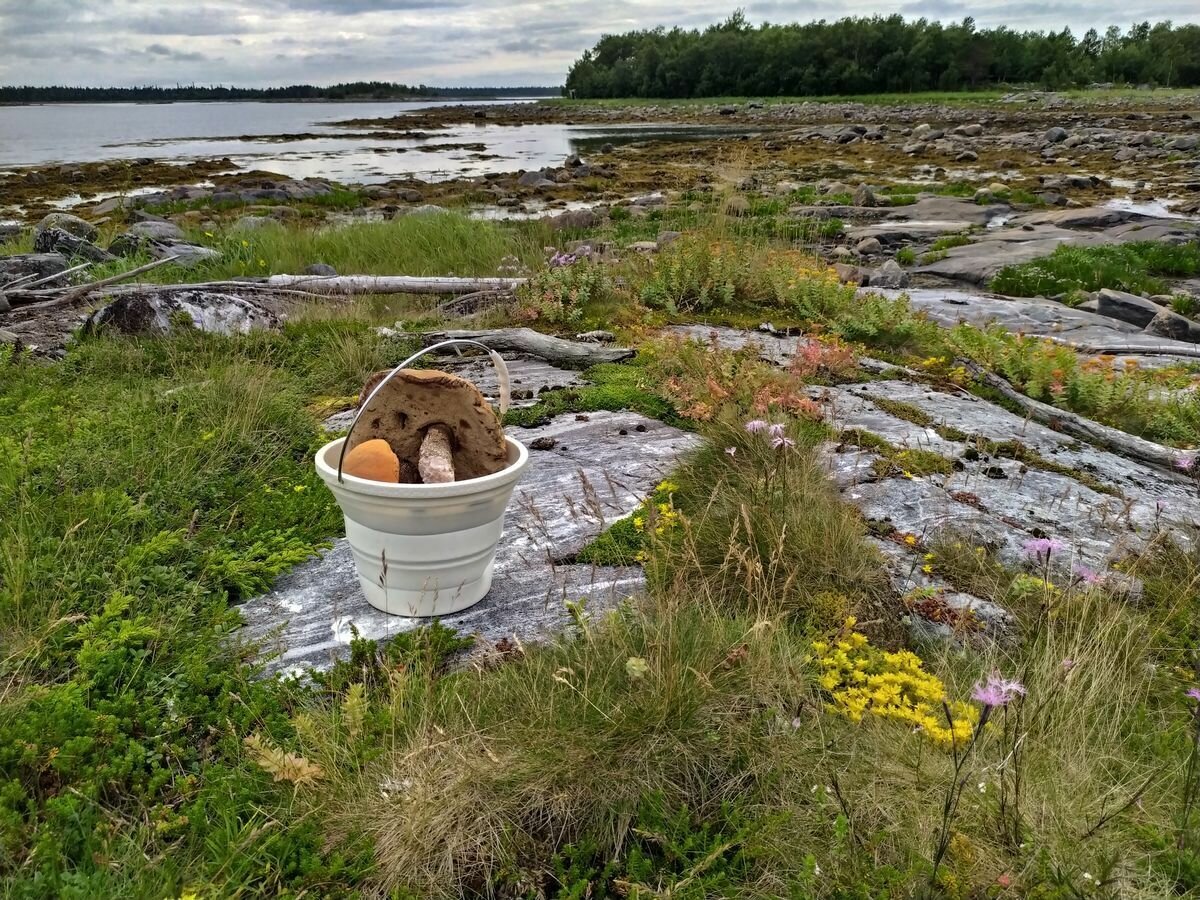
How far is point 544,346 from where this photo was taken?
6984 millimetres

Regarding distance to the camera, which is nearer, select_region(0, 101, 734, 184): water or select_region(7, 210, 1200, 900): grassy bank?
select_region(7, 210, 1200, 900): grassy bank

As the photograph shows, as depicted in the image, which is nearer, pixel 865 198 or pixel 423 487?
pixel 423 487

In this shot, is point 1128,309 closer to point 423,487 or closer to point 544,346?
point 544,346

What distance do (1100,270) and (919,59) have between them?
85.8 metres

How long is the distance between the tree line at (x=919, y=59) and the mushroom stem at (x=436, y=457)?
312 feet

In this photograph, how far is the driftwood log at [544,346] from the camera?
6.81 metres

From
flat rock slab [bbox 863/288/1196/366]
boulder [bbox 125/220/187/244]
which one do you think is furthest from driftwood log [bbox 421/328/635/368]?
boulder [bbox 125/220/187/244]

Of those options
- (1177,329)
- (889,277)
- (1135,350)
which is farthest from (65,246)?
(1177,329)

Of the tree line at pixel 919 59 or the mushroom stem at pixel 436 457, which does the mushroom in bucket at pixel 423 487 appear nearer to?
the mushroom stem at pixel 436 457

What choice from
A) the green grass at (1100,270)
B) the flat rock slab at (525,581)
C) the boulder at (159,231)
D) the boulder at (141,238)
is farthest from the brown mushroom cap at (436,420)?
the boulder at (159,231)

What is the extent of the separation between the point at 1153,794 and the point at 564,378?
193 inches

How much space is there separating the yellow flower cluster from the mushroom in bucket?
1372mm

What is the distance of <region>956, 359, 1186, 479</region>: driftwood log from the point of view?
4.79 metres

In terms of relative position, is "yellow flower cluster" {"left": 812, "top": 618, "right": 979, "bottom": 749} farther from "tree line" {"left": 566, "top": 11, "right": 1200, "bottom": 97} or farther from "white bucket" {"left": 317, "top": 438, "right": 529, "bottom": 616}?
"tree line" {"left": 566, "top": 11, "right": 1200, "bottom": 97}
